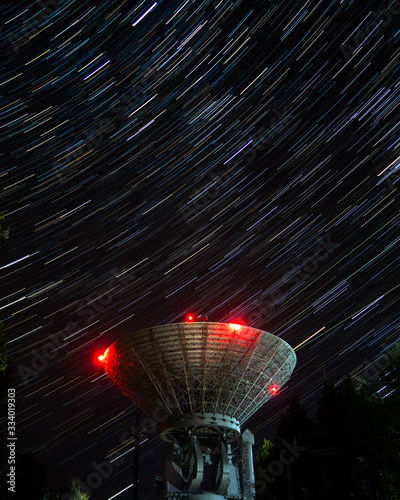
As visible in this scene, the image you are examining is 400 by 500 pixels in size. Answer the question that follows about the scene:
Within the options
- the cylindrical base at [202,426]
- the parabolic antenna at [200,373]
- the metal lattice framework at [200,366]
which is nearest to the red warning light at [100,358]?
the parabolic antenna at [200,373]

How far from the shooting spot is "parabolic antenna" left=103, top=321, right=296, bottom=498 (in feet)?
109

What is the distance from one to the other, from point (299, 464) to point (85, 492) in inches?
1585

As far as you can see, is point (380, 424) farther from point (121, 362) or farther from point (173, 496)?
point (121, 362)

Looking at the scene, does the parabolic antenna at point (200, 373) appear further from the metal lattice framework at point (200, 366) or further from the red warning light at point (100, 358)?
the red warning light at point (100, 358)

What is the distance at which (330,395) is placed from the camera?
1569 inches

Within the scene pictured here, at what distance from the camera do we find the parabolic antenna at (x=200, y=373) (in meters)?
33.3

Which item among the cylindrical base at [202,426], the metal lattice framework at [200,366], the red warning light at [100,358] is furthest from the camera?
the red warning light at [100,358]

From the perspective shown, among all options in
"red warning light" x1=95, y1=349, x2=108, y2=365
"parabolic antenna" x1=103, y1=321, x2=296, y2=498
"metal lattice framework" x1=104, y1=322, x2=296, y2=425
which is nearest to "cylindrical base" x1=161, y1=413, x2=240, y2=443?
"parabolic antenna" x1=103, y1=321, x2=296, y2=498

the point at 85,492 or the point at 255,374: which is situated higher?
the point at 85,492

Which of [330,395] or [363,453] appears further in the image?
[330,395]

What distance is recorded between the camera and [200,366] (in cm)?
3378

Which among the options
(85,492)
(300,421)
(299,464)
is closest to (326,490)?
(299,464)

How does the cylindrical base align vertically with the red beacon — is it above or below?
below

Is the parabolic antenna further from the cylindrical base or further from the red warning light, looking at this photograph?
the red warning light
